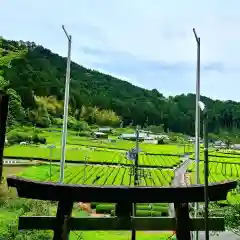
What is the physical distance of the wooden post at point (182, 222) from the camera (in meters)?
7.54

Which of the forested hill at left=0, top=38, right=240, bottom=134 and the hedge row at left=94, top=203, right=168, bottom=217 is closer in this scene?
the hedge row at left=94, top=203, right=168, bottom=217

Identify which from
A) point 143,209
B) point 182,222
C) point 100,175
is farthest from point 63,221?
point 100,175

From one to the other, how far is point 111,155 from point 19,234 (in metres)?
36.0

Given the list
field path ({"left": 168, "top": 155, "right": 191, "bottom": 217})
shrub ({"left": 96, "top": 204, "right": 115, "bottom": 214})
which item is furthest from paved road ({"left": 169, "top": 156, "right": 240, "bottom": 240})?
shrub ({"left": 96, "top": 204, "right": 115, "bottom": 214})

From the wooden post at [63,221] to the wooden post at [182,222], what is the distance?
2.02 meters

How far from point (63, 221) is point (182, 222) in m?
2.20

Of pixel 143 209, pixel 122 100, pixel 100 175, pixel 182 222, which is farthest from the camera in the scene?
pixel 122 100

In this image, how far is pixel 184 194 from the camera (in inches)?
294

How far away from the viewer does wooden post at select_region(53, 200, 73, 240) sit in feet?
24.2

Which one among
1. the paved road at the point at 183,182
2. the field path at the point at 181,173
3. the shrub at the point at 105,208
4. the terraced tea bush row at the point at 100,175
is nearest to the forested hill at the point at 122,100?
the field path at the point at 181,173

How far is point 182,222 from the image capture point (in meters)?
7.55

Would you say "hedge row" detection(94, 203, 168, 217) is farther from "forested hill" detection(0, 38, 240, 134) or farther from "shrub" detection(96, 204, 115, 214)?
"forested hill" detection(0, 38, 240, 134)

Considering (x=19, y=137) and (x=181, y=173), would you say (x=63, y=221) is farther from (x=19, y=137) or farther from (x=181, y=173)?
(x=19, y=137)

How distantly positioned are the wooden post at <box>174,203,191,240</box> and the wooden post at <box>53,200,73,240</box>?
2020 mm
